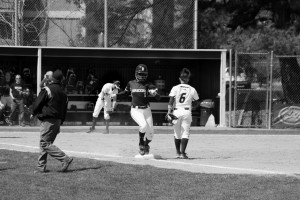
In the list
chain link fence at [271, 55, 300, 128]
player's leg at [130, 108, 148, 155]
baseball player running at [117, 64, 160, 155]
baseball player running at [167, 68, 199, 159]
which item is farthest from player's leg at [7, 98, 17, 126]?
baseball player running at [167, 68, 199, 159]

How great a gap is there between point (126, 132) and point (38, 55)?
4396mm

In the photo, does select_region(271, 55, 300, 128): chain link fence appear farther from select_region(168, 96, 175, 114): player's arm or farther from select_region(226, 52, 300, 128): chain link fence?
select_region(168, 96, 175, 114): player's arm

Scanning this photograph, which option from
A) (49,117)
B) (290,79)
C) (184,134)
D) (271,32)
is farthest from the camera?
(271,32)

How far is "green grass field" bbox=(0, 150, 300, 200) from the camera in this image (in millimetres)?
10250

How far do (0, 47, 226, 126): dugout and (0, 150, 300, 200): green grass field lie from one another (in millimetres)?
13511

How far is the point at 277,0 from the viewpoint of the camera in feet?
97.7

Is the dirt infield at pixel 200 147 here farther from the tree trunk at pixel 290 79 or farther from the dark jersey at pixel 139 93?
the tree trunk at pixel 290 79

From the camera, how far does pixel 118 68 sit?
29.0 metres

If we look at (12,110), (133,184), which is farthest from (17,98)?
(133,184)

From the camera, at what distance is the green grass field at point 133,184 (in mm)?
10250

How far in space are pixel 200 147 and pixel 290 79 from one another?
9.38m

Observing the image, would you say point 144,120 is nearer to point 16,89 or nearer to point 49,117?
point 49,117

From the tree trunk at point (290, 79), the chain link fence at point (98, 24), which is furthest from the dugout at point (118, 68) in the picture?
the tree trunk at point (290, 79)

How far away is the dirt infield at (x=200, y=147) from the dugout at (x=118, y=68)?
258 centimetres
